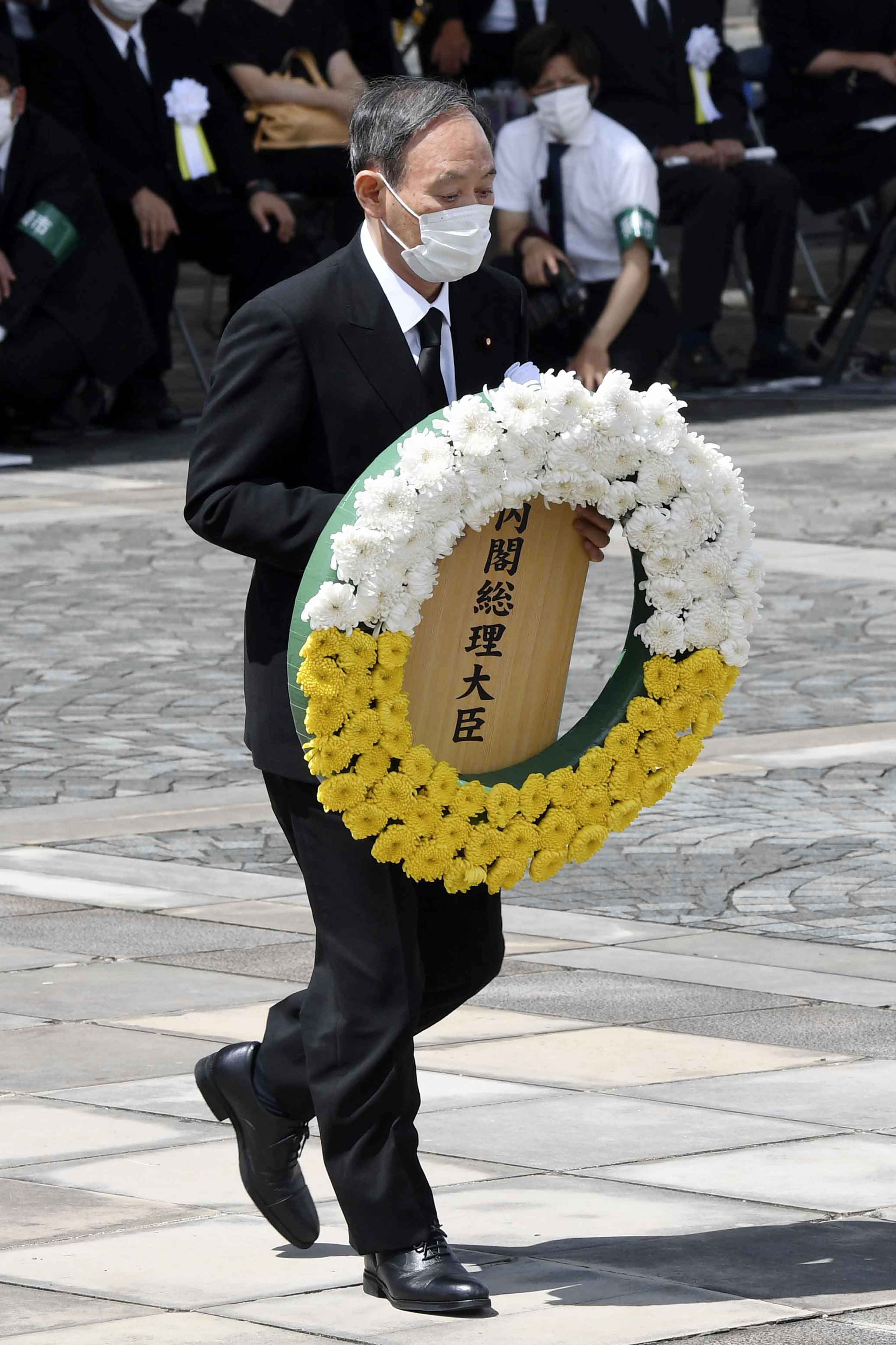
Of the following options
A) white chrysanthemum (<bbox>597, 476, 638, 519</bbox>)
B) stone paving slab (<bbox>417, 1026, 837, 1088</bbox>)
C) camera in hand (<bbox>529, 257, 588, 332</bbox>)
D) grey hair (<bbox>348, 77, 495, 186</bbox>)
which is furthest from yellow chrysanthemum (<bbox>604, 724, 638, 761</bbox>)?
camera in hand (<bbox>529, 257, 588, 332</bbox>)

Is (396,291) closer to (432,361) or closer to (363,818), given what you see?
(432,361)

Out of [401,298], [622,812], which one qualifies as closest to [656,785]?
[622,812]

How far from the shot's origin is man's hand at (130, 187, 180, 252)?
14.0 m

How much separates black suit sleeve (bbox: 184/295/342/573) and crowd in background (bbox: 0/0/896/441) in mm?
8984

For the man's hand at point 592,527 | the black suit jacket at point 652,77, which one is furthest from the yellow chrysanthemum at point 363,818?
the black suit jacket at point 652,77

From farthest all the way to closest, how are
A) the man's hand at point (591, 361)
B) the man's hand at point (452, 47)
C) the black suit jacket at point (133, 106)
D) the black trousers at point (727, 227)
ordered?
the man's hand at point (452, 47)
the black trousers at point (727, 227)
the black suit jacket at point (133, 106)
the man's hand at point (591, 361)

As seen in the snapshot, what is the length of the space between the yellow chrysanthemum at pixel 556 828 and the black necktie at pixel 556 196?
977cm

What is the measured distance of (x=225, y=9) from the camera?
14.5m

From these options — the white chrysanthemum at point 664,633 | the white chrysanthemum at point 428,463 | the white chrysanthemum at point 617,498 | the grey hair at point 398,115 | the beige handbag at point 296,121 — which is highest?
the grey hair at point 398,115

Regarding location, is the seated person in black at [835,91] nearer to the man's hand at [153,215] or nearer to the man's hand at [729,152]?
the man's hand at [729,152]

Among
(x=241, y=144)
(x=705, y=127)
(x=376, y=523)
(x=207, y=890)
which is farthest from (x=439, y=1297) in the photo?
(x=705, y=127)

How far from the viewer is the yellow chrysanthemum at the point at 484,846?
3.95 m

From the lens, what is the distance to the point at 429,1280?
387 centimetres

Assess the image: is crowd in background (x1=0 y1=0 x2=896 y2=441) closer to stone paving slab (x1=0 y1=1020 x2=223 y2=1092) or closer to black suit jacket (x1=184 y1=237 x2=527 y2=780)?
stone paving slab (x1=0 y1=1020 x2=223 y2=1092)
